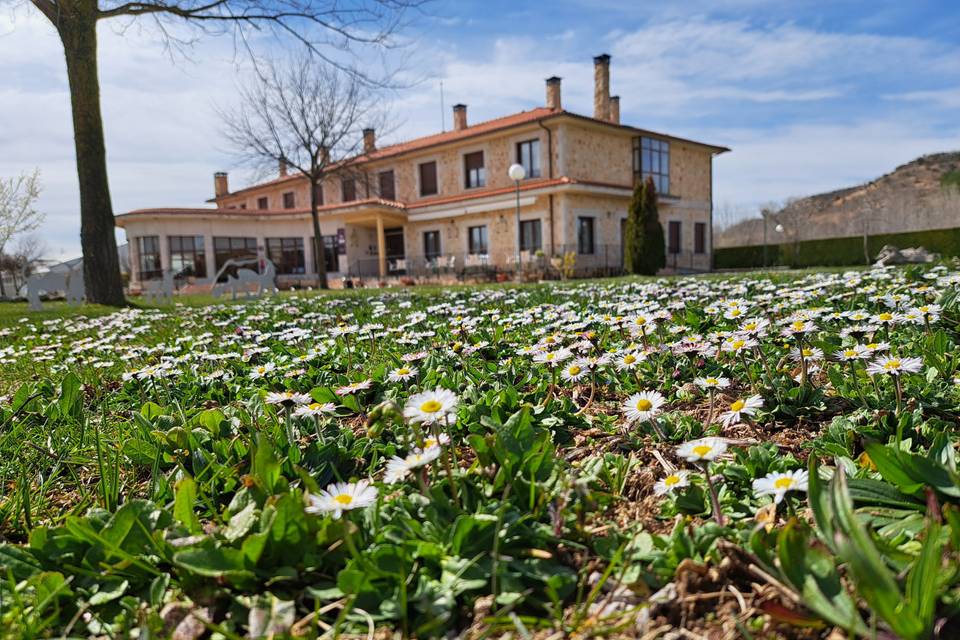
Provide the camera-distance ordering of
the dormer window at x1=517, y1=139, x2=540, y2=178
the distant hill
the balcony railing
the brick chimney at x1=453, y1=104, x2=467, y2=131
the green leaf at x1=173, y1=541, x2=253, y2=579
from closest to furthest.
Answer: the green leaf at x1=173, y1=541, x2=253, y2=579
the balcony railing
the dormer window at x1=517, y1=139, x2=540, y2=178
the brick chimney at x1=453, y1=104, x2=467, y2=131
the distant hill

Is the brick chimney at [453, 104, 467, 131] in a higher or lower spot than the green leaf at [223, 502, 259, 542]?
higher

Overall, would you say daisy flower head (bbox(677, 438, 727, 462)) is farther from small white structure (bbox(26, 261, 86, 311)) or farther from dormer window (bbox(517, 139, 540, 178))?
dormer window (bbox(517, 139, 540, 178))

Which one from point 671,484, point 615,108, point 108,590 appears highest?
point 615,108

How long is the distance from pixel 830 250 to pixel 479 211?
64.8ft

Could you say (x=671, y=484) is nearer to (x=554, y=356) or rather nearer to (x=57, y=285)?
(x=554, y=356)

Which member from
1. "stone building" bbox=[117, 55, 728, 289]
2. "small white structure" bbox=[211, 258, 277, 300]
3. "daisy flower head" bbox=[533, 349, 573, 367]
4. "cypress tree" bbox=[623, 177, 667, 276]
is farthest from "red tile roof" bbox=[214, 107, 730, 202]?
"daisy flower head" bbox=[533, 349, 573, 367]

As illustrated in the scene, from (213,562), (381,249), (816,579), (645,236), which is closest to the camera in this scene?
(816,579)

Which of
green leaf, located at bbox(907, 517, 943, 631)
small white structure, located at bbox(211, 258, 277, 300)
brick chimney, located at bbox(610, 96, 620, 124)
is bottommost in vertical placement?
green leaf, located at bbox(907, 517, 943, 631)

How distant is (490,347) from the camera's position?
3.07m

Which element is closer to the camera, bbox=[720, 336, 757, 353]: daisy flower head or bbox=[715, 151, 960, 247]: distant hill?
bbox=[720, 336, 757, 353]: daisy flower head

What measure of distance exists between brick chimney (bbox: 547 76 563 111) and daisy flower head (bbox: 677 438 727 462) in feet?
89.1

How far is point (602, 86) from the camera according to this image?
2739 cm

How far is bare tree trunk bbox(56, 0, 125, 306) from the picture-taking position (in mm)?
10711

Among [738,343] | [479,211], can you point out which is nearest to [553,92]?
[479,211]
